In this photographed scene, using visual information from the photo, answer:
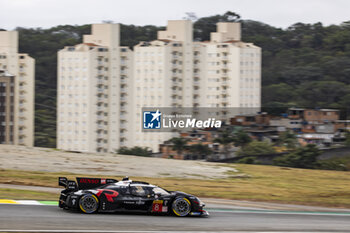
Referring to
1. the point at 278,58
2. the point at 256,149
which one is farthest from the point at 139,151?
the point at 278,58

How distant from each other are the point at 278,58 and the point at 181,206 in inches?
4480

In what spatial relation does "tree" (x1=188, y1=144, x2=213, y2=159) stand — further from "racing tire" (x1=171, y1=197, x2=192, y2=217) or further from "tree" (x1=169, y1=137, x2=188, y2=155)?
"racing tire" (x1=171, y1=197, x2=192, y2=217)

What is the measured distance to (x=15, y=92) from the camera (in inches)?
3472

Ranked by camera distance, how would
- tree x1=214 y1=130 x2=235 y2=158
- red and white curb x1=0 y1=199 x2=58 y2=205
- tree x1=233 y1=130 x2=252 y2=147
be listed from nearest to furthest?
red and white curb x1=0 y1=199 x2=58 y2=205, tree x1=214 y1=130 x2=235 y2=158, tree x1=233 y1=130 x2=252 y2=147

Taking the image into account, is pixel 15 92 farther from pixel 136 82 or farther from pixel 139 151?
pixel 139 151

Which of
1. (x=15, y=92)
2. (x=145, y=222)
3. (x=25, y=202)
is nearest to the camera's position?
(x=145, y=222)

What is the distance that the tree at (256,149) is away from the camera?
6516cm

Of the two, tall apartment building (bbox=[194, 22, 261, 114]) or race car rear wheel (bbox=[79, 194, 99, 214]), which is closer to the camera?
race car rear wheel (bbox=[79, 194, 99, 214])

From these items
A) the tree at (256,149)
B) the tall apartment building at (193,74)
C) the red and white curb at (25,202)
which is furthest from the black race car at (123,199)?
the tall apartment building at (193,74)

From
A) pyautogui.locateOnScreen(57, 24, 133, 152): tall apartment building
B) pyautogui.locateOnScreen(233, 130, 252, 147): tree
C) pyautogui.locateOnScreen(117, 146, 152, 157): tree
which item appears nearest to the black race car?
pyautogui.locateOnScreen(233, 130, 252, 147): tree

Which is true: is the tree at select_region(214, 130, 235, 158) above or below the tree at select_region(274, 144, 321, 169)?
above

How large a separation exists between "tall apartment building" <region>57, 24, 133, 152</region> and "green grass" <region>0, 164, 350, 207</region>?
49.5 m

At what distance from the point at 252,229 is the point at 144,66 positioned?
232 ft

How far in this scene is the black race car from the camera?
17.8 m
